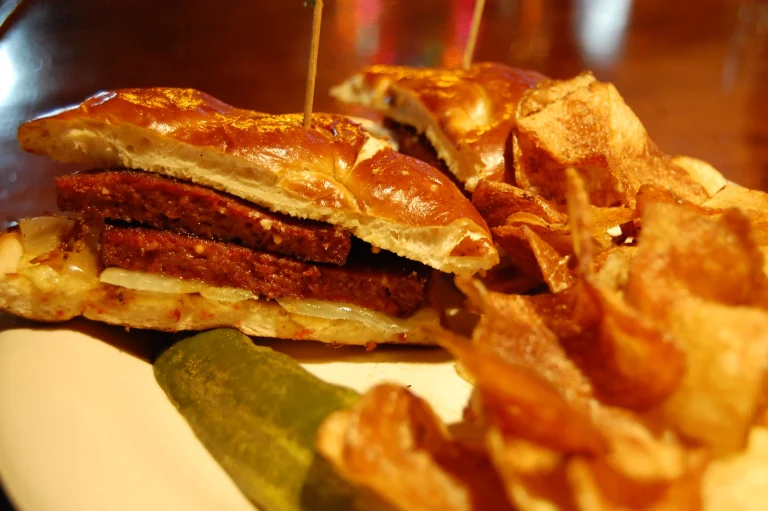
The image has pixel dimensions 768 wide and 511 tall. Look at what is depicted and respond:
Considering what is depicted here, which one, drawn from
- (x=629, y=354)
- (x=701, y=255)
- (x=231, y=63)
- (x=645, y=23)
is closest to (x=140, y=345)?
(x=629, y=354)

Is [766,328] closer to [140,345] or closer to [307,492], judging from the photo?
[307,492]

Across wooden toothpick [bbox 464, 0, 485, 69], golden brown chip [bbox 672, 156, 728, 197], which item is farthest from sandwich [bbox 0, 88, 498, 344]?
wooden toothpick [bbox 464, 0, 485, 69]

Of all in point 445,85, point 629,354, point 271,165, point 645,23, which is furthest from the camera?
point 645,23

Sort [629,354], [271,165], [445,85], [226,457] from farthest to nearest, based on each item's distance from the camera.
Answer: [445,85]
[271,165]
[226,457]
[629,354]

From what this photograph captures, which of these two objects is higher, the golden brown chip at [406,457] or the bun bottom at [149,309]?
the golden brown chip at [406,457]

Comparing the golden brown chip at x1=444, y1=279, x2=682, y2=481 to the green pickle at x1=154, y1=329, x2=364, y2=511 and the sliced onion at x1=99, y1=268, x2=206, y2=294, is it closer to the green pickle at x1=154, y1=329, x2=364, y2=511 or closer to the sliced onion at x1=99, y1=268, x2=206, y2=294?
the green pickle at x1=154, y1=329, x2=364, y2=511

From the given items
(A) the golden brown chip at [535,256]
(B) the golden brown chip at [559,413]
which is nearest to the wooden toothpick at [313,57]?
(A) the golden brown chip at [535,256]

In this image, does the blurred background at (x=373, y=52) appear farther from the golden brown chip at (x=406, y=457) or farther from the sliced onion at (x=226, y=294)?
the golden brown chip at (x=406, y=457)

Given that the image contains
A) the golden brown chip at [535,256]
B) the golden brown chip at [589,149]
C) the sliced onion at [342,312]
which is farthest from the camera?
the golden brown chip at [589,149]
